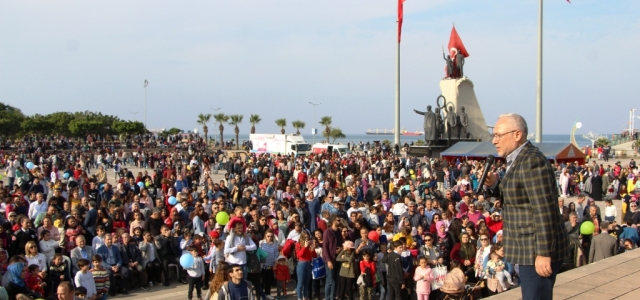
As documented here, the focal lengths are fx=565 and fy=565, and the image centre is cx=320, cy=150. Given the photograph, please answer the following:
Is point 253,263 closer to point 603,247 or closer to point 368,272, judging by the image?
point 368,272

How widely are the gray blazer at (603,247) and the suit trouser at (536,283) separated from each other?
275 inches

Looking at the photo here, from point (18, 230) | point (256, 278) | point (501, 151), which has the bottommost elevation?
point (256, 278)

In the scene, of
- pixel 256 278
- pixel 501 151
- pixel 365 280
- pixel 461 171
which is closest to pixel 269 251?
pixel 256 278

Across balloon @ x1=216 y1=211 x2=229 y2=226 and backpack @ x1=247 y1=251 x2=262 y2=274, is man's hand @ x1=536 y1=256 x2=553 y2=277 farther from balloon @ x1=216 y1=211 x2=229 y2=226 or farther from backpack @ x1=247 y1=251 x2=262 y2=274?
balloon @ x1=216 y1=211 x2=229 y2=226

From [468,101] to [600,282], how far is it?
4022cm

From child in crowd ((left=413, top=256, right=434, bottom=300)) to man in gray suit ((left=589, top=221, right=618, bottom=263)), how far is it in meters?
3.13

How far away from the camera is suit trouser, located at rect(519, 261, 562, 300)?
3.51 meters

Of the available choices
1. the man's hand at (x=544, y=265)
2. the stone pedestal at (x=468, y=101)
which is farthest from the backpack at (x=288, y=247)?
the stone pedestal at (x=468, y=101)

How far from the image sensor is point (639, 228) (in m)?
11.6

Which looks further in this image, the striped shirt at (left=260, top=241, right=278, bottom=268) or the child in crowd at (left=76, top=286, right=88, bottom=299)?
the striped shirt at (left=260, top=241, right=278, bottom=268)

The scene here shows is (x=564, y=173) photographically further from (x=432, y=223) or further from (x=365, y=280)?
(x=365, y=280)

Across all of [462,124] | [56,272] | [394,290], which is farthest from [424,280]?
[462,124]

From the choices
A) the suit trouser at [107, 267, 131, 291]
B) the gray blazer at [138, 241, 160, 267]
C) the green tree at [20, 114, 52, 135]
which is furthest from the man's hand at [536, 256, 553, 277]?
the green tree at [20, 114, 52, 135]

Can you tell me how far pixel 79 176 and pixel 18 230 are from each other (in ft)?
35.7
